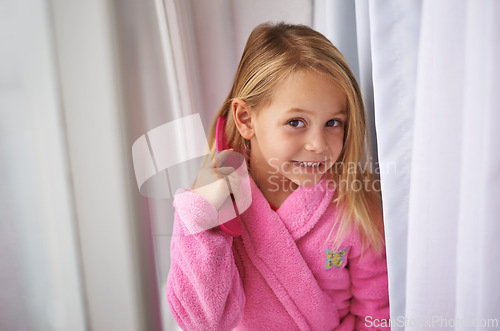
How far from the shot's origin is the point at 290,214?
29.0 inches

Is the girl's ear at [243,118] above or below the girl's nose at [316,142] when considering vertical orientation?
above

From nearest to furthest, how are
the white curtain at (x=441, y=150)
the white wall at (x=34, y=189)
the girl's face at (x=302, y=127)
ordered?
the white curtain at (x=441, y=150)
the girl's face at (x=302, y=127)
the white wall at (x=34, y=189)

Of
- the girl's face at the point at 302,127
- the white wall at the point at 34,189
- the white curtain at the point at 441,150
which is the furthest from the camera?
the white wall at the point at 34,189

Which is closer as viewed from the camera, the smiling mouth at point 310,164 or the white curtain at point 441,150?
the white curtain at point 441,150

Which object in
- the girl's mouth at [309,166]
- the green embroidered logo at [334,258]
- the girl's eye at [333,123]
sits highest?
the girl's eye at [333,123]

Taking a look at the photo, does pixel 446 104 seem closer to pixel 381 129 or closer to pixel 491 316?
pixel 381 129

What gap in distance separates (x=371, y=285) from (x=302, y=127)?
0.36 meters

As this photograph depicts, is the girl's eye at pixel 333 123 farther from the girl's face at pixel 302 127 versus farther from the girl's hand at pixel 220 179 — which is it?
the girl's hand at pixel 220 179

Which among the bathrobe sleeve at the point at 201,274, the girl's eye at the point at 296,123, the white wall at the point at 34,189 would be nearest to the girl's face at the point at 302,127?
the girl's eye at the point at 296,123

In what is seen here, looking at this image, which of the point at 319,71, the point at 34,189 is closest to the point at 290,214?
the point at 319,71

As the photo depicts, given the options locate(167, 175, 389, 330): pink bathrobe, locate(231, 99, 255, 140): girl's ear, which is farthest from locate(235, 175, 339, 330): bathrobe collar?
locate(231, 99, 255, 140): girl's ear

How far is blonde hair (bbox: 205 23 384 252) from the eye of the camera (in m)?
0.64

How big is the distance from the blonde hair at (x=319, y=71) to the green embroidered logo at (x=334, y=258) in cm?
2

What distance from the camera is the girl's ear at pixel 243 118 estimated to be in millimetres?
693
